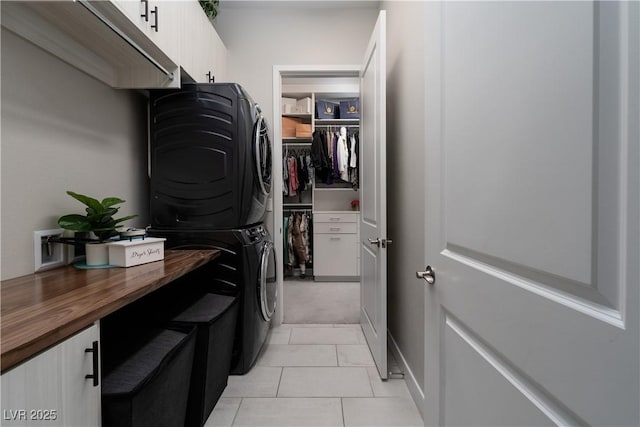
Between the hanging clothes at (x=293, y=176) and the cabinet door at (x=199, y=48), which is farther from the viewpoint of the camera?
the hanging clothes at (x=293, y=176)

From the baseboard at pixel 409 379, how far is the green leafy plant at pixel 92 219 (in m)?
1.70

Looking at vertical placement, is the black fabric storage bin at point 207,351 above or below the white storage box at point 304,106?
below

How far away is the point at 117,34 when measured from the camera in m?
1.27

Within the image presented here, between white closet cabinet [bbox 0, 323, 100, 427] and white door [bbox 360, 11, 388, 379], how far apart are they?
1442 mm

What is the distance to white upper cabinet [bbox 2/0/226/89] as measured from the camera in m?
1.10

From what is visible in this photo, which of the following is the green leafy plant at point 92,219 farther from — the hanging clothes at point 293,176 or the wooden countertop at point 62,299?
the hanging clothes at point 293,176

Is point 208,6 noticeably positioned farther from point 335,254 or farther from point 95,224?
point 335,254

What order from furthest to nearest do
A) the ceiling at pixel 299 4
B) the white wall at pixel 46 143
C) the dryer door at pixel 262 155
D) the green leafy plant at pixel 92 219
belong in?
the ceiling at pixel 299 4
the dryer door at pixel 262 155
the green leafy plant at pixel 92 219
the white wall at pixel 46 143

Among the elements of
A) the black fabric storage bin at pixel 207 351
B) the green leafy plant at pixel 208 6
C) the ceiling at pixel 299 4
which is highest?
the ceiling at pixel 299 4

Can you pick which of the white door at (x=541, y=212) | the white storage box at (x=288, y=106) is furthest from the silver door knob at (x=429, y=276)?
the white storage box at (x=288, y=106)

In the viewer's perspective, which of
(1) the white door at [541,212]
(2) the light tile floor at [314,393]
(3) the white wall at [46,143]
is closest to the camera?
(1) the white door at [541,212]

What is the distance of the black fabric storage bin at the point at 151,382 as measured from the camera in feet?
2.70

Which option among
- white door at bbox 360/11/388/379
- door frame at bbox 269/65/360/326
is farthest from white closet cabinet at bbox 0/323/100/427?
door frame at bbox 269/65/360/326

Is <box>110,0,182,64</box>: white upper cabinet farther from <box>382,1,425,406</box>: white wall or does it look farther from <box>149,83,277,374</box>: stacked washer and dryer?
<box>382,1,425,406</box>: white wall
